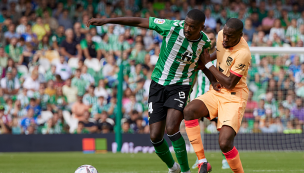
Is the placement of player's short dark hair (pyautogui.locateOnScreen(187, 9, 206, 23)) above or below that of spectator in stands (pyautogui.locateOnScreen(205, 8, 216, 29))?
below

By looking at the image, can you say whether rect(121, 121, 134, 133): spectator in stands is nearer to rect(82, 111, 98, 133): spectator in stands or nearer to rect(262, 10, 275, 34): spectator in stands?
rect(82, 111, 98, 133): spectator in stands

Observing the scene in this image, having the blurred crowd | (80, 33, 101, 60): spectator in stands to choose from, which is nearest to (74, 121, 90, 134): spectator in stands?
the blurred crowd

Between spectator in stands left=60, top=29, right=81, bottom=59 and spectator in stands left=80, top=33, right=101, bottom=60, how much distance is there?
7.6 inches

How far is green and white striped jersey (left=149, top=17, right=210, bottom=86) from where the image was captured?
5.78 m

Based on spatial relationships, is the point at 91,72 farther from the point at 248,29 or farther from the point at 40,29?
the point at 248,29

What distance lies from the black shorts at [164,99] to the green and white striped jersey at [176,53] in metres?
0.07

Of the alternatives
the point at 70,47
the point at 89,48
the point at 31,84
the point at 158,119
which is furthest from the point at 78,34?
the point at 158,119

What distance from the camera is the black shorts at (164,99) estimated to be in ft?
19.2

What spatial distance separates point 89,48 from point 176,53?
936 centimetres

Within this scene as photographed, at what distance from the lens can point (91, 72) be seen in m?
13.4

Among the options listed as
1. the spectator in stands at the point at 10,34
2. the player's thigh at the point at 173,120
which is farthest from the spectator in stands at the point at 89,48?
the player's thigh at the point at 173,120

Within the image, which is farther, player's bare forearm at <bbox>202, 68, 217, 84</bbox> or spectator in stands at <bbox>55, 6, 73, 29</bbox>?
spectator in stands at <bbox>55, 6, 73, 29</bbox>

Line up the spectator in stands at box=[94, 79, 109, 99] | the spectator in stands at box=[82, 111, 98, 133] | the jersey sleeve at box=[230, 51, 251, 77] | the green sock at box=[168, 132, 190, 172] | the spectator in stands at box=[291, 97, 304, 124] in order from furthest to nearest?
the spectator in stands at box=[94, 79, 109, 99] → the spectator in stands at box=[82, 111, 98, 133] → the spectator in stands at box=[291, 97, 304, 124] → the green sock at box=[168, 132, 190, 172] → the jersey sleeve at box=[230, 51, 251, 77]

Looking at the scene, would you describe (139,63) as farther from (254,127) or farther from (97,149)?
(254,127)
